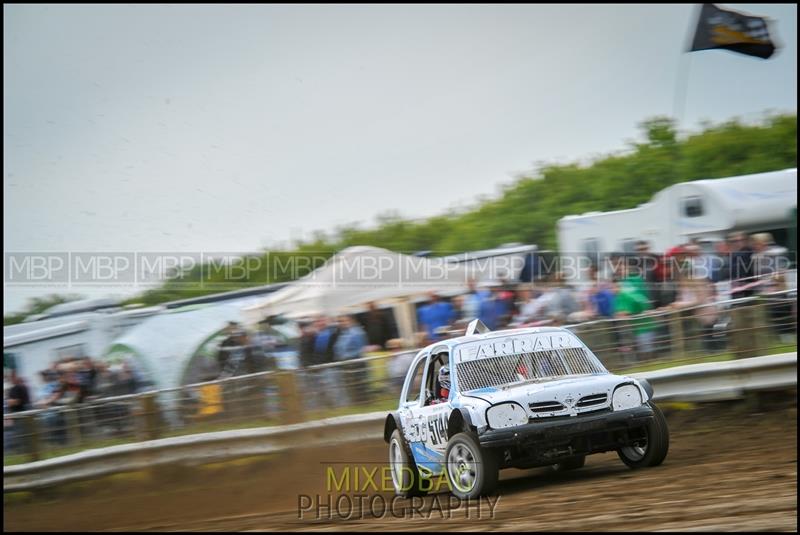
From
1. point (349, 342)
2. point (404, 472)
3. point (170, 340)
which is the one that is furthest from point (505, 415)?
point (170, 340)

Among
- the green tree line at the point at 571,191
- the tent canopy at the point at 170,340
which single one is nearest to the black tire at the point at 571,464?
the tent canopy at the point at 170,340

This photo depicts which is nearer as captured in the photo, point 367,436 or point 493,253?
point 367,436

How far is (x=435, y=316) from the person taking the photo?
1194cm

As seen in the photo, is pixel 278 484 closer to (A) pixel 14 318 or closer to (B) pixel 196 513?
(B) pixel 196 513

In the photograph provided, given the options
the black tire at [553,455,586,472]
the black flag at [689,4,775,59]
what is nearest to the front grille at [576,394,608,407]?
the black tire at [553,455,586,472]

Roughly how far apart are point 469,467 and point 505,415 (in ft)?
1.53

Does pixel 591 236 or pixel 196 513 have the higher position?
pixel 591 236

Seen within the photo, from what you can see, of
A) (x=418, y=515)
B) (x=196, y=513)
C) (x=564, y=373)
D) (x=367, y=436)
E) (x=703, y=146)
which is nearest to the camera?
(x=418, y=515)

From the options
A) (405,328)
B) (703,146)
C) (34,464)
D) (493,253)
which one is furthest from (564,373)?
(703,146)

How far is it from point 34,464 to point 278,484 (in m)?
3.07

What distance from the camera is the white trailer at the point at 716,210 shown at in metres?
13.5

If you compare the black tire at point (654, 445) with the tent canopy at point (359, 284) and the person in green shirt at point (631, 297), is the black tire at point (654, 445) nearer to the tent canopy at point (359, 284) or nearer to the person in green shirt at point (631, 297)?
the person in green shirt at point (631, 297)

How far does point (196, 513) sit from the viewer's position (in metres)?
8.80

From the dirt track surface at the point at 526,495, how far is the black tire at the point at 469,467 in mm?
205
